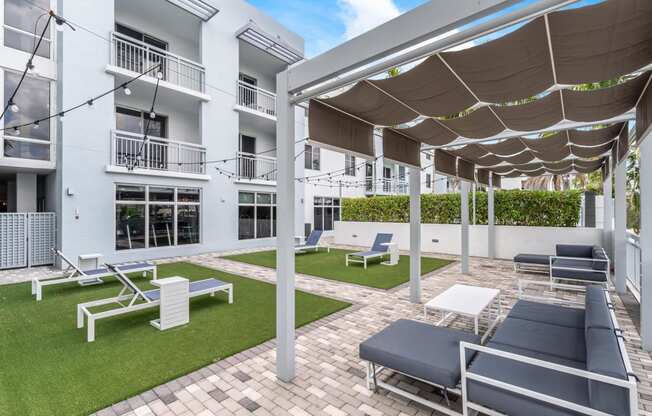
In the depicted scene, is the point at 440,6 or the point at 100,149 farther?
the point at 100,149

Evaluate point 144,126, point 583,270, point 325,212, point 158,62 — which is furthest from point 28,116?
point 583,270

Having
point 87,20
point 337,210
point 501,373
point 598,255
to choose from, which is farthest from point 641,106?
point 337,210

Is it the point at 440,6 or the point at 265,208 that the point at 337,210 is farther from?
the point at 440,6

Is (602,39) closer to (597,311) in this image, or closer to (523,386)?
(597,311)

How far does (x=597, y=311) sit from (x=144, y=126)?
44.0 feet

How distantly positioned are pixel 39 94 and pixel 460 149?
472 inches

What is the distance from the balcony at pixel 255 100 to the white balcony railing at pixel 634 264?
12544mm

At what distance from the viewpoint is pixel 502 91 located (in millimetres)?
2936

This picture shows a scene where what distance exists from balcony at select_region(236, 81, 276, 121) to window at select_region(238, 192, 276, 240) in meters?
3.63

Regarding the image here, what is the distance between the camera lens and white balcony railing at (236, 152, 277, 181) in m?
13.7

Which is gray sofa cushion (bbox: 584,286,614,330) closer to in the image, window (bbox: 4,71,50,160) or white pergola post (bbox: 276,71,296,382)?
white pergola post (bbox: 276,71,296,382)

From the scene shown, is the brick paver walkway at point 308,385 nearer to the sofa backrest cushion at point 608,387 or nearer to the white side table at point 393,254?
the sofa backrest cushion at point 608,387

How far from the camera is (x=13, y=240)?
8945 millimetres

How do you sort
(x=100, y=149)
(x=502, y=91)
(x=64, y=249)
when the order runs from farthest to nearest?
(x=100, y=149) < (x=64, y=249) < (x=502, y=91)
